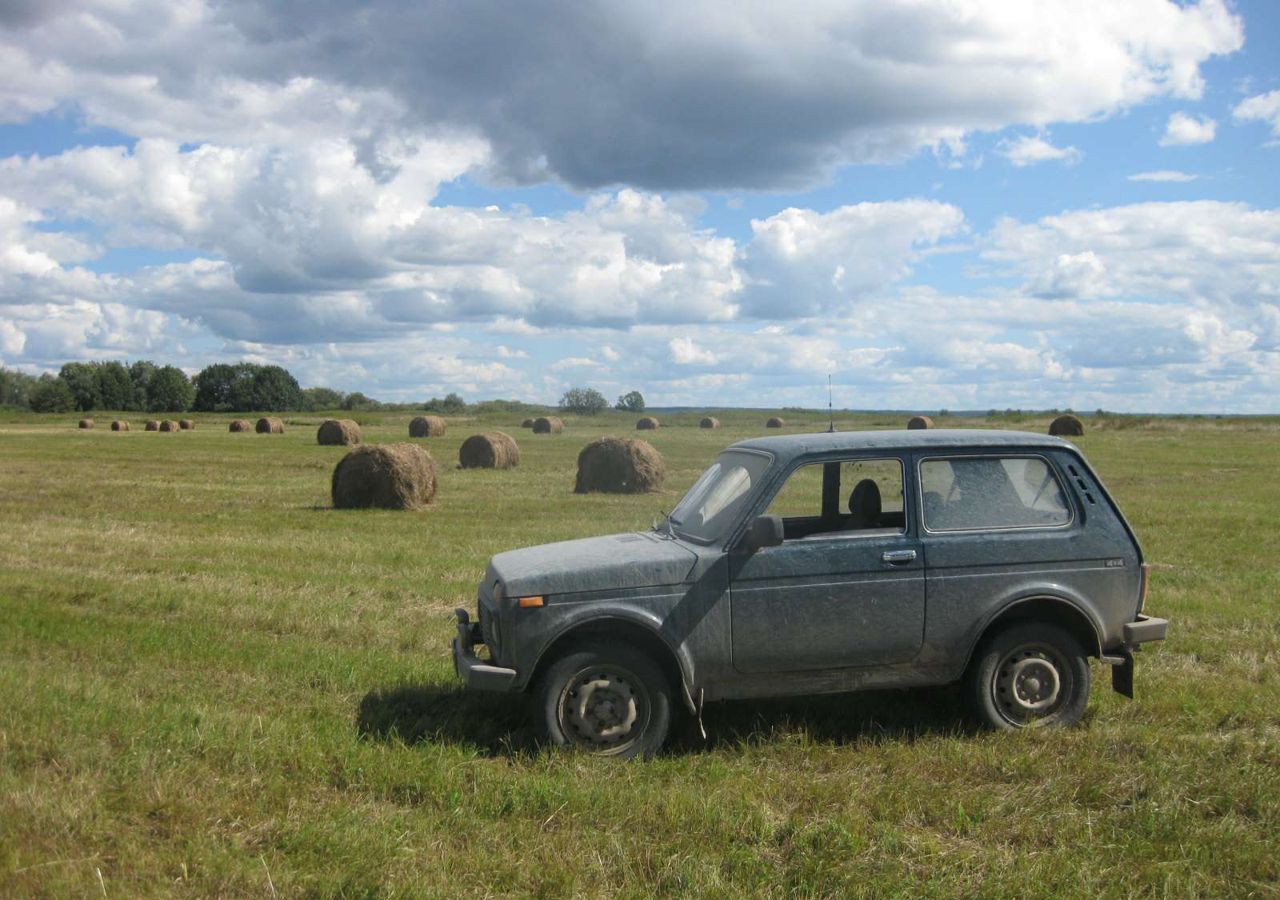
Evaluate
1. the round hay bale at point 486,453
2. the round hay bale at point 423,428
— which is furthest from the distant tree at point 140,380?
the round hay bale at point 486,453

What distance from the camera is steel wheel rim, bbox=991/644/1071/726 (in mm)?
6559

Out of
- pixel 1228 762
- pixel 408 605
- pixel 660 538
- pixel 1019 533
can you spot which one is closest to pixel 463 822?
pixel 660 538

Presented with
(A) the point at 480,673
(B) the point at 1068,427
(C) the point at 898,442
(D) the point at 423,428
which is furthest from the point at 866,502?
(D) the point at 423,428

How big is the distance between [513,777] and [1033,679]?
315 cm

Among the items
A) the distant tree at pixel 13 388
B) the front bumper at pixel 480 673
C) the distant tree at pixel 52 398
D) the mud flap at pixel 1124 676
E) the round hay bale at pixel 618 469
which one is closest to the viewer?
the front bumper at pixel 480 673

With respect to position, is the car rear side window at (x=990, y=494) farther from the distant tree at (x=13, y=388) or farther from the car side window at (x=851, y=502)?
the distant tree at (x=13, y=388)

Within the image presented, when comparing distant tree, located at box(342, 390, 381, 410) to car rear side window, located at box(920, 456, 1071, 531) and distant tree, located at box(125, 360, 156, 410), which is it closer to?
distant tree, located at box(125, 360, 156, 410)

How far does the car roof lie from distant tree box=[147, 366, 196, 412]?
124m

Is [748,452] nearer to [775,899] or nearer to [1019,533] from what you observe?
[1019,533]

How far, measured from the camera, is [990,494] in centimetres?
669

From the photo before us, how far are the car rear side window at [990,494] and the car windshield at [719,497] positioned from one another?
39.9 inches

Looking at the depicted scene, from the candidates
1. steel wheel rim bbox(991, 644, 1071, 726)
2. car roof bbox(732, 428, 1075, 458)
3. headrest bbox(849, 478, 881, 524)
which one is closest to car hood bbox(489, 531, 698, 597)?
car roof bbox(732, 428, 1075, 458)

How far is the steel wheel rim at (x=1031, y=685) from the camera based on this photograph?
6559 mm

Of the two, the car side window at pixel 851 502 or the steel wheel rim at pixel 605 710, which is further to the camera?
the car side window at pixel 851 502
